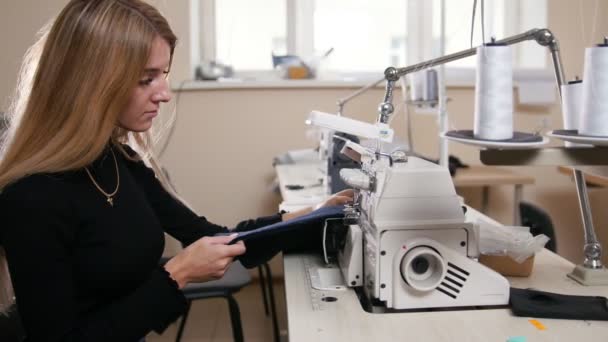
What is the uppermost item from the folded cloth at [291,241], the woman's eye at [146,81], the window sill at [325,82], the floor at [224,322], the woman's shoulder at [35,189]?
the window sill at [325,82]

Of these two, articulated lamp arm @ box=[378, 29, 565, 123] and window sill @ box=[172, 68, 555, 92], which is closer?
articulated lamp arm @ box=[378, 29, 565, 123]

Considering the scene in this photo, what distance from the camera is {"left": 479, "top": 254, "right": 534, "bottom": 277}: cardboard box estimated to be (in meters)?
1.39

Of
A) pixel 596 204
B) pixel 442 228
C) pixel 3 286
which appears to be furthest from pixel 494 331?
pixel 596 204

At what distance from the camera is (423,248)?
117cm

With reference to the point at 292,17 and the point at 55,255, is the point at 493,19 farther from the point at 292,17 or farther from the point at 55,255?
the point at 55,255

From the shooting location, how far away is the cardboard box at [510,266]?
4.57 feet

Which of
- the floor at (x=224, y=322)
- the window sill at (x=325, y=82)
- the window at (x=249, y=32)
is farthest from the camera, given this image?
the window at (x=249, y=32)

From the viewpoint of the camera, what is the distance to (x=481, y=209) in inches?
140

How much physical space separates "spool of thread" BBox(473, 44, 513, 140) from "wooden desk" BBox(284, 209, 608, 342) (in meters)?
0.34

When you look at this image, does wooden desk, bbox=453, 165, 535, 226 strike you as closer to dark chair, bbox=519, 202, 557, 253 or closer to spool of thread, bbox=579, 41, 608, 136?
dark chair, bbox=519, 202, 557, 253

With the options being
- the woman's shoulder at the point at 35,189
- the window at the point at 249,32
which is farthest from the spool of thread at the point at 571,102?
the window at the point at 249,32

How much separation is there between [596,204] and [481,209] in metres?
0.64

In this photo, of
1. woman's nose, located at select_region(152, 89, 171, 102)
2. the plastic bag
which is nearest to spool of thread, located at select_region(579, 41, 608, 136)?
the plastic bag

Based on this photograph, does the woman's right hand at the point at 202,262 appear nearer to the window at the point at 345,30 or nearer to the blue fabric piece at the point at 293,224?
the blue fabric piece at the point at 293,224
